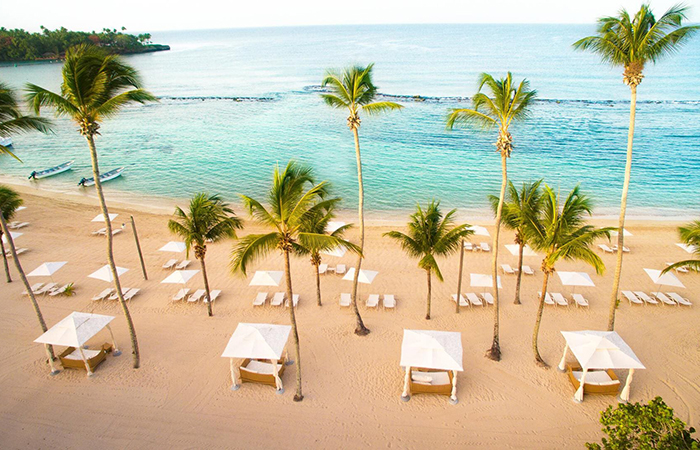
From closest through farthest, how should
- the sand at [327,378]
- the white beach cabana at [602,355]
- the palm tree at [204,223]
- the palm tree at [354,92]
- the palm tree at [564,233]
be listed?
1. the sand at [327,378]
2. the palm tree at [564,233]
3. the white beach cabana at [602,355]
4. the palm tree at [354,92]
5. the palm tree at [204,223]

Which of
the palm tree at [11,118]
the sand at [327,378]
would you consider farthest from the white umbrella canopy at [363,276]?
the palm tree at [11,118]

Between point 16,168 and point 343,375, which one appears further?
point 16,168

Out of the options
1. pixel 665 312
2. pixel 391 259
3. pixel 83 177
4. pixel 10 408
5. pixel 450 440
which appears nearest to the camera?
pixel 450 440

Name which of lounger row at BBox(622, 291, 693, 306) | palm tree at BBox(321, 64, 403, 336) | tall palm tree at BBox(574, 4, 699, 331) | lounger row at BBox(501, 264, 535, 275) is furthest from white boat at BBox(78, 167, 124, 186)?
lounger row at BBox(622, 291, 693, 306)

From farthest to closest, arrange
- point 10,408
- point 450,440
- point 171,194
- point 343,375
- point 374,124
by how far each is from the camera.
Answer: point 374,124
point 171,194
point 343,375
point 10,408
point 450,440

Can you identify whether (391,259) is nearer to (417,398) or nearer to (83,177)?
(417,398)

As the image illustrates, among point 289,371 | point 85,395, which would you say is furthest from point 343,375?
point 85,395

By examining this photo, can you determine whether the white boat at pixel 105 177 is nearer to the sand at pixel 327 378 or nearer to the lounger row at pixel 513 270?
the sand at pixel 327 378

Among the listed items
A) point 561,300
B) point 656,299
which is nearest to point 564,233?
point 561,300
